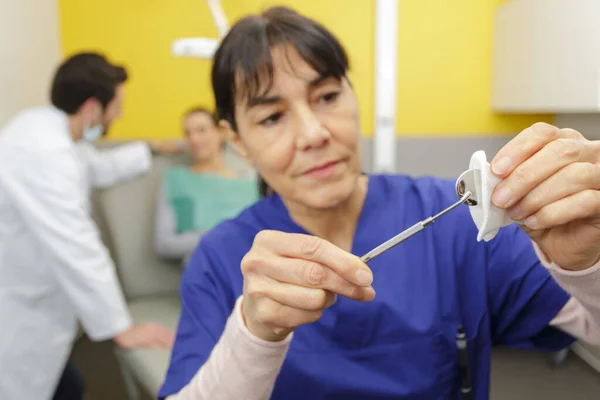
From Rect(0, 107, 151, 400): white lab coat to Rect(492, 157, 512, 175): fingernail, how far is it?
965 mm

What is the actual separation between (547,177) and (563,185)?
1 centimetres

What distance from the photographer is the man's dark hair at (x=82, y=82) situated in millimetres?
1214

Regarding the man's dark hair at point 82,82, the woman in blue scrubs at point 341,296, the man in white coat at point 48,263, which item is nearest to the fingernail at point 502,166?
the woman in blue scrubs at point 341,296

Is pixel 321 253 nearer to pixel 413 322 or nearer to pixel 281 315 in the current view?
pixel 281 315

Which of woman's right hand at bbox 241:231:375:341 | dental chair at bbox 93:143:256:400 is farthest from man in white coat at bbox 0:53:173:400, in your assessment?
woman's right hand at bbox 241:231:375:341

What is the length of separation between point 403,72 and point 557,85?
3.75ft

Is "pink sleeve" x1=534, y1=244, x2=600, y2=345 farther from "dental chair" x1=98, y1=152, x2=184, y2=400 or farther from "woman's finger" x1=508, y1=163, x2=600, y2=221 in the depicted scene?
"dental chair" x1=98, y1=152, x2=184, y2=400

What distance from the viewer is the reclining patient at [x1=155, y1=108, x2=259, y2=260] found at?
1496 millimetres

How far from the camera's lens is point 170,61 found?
1.64m

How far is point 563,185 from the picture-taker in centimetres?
35

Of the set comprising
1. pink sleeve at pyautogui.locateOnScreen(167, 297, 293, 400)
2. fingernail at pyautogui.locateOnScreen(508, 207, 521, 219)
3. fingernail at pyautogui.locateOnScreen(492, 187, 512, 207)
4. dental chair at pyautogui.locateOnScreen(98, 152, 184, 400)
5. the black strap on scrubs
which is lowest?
dental chair at pyautogui.locateOnScreen(98, 152, 184, 400)

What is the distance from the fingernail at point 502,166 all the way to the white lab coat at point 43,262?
3.17ft

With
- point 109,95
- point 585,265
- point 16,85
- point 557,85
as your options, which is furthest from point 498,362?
point 16,85

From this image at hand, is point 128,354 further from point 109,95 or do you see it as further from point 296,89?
point 296,89
